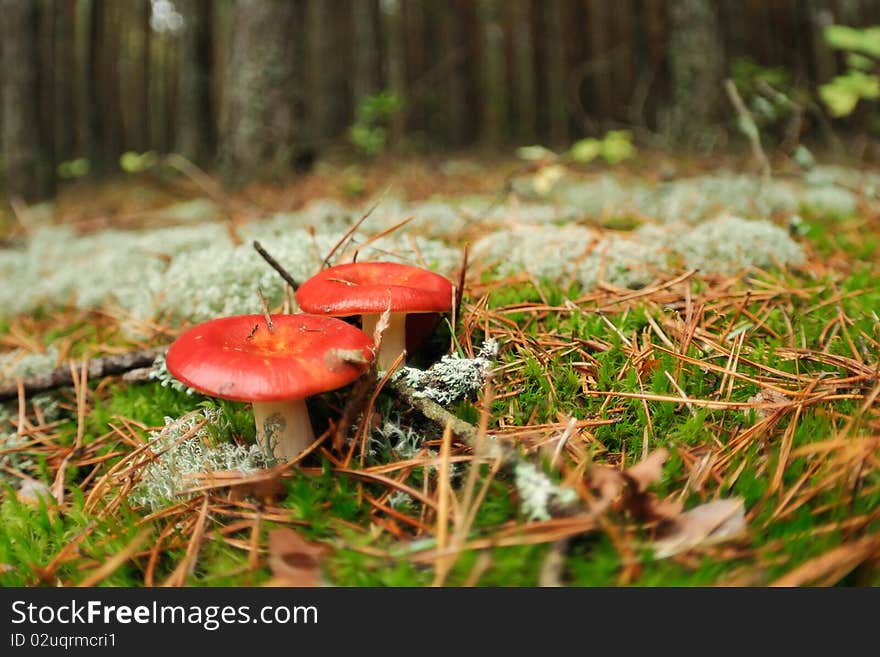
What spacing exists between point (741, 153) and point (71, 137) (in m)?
19.6

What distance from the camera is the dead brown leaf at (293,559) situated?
1.21 metres

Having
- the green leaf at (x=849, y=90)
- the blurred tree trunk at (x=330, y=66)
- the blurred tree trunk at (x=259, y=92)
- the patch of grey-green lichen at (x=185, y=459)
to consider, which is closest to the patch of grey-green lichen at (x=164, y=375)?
the patch of grey-green lichen at (x=185, y=459)

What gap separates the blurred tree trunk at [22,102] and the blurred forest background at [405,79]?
0.08ft

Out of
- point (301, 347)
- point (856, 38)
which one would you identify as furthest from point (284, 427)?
point (856, 38)

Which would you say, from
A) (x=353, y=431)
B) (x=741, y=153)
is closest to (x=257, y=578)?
(x=353, y=431)

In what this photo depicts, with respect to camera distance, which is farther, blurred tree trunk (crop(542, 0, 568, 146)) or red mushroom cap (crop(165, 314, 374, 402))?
blurred tree trunk (crop(542, 0, 568, 146))

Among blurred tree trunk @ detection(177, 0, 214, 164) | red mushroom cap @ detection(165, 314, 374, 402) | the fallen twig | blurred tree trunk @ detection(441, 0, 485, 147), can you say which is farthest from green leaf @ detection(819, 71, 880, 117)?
blurred tree trunk @ detection(441, 0, 485, 147)

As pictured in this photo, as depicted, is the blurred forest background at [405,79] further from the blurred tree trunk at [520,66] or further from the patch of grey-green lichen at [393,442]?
the patch of grey-green lichen at [393,442]

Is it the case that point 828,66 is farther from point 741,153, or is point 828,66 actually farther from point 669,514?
point 669,514

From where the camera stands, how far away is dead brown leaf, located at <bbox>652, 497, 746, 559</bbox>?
115cm

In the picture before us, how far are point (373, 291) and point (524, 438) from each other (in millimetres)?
576

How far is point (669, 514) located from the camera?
122cm

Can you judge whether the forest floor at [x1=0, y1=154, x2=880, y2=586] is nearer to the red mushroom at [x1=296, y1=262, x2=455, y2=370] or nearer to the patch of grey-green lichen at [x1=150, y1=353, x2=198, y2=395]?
the patch of grey-green lichen at [x1=150, y1=353, x2=198, y2=395]
